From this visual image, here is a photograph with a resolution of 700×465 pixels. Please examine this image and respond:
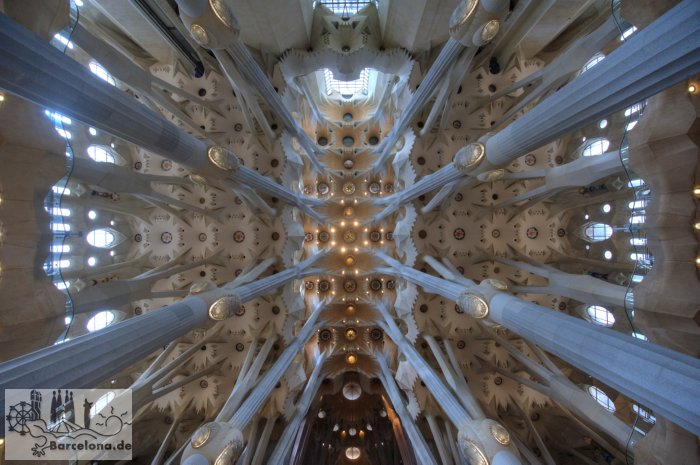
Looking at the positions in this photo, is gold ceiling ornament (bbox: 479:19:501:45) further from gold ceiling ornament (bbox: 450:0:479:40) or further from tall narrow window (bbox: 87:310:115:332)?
tall narrow window (bbox: 87:310:115:332)

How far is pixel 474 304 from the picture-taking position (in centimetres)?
934

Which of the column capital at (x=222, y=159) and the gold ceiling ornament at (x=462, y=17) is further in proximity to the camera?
the column capital at (x=222, y=159)

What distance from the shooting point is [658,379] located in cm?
457

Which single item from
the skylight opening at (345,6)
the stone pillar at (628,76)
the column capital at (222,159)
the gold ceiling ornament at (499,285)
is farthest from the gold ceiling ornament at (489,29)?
the skylight opening at (345,6)

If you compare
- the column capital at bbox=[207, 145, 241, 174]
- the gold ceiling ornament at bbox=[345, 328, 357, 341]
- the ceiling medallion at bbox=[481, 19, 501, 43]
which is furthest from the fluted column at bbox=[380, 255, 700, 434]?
the gold ceiling ornament at bbox=[345, 328, 357, 341]

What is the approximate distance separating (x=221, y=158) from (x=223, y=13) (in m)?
4.02

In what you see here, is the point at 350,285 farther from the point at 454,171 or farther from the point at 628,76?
the point at 628,76

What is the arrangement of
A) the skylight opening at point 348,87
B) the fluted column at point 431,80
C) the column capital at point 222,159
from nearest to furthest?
the column capital at point 222,159 → the fluted column at point 431,80 → the skylight opening at point 348,87

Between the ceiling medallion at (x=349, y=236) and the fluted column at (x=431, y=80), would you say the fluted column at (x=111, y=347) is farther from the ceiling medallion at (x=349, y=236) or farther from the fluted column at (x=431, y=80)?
the ceiling medallion at (x=349, y=236)

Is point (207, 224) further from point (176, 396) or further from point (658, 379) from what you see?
point (658, 379)

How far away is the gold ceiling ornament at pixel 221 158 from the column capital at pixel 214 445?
7878mm

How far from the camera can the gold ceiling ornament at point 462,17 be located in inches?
369

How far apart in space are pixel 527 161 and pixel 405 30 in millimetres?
9206

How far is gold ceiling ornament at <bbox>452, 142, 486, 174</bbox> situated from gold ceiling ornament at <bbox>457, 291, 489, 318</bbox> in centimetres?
378
